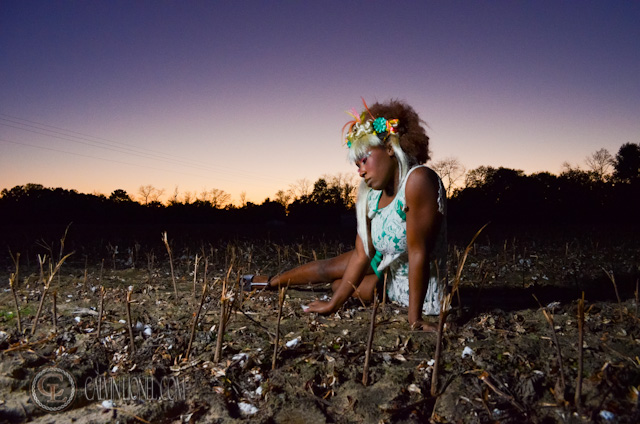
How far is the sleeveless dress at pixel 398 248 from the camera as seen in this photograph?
133 inches

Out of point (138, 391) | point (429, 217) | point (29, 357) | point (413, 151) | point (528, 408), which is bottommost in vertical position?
point (528, 408)

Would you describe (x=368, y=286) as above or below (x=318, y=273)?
below

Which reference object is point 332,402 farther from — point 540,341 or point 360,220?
point 360,220

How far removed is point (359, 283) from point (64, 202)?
93.3 ft

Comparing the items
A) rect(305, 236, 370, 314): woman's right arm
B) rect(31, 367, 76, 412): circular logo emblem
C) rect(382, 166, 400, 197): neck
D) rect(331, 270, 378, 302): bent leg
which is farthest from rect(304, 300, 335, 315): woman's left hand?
rect(31, 367, 76, 412): circular logo emblem

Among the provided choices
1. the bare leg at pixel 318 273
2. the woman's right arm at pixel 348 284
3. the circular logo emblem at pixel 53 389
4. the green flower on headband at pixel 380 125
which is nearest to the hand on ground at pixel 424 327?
the woman's right arm at pixel 348 284

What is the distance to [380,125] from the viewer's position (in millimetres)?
3293

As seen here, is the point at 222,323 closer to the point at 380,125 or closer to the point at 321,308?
the point at 321,308

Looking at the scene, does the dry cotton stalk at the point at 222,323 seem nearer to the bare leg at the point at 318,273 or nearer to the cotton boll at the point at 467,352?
the cotton boll at the point at 467,352

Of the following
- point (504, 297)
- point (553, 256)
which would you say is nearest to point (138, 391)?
point (504, 297)

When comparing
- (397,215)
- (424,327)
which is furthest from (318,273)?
(424,327)

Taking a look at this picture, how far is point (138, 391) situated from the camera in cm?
227

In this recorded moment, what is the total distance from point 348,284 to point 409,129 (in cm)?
148

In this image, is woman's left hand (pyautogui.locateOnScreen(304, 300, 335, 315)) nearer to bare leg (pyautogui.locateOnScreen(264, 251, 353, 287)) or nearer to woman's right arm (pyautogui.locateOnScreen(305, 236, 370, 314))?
woman's right arm (pyautogui.locateOnScreen(305, 236, 370, 314))
